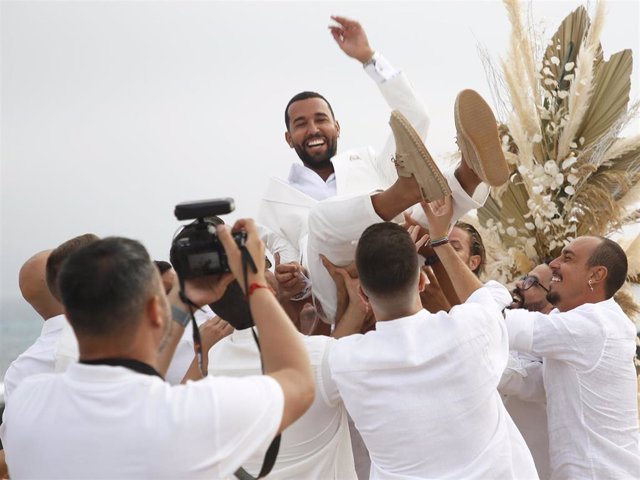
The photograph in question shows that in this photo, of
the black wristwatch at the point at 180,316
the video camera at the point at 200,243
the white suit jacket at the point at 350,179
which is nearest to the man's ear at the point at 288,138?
the white suit jacket at the point at 350,179

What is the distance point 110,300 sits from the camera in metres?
2.00

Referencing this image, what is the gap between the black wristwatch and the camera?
2270 millimetres

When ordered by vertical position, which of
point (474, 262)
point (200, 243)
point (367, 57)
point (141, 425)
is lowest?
point (474, 262)

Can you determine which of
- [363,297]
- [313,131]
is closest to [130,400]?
[363,297]

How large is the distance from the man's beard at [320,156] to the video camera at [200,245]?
2111 millimetres

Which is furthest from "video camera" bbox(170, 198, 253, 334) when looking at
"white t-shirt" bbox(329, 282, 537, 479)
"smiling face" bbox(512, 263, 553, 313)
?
"smiling face" bbox(512, 263, 553, 313)

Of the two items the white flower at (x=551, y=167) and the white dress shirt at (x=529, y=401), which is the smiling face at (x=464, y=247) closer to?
the white dress shirt at (x=529, y=401)

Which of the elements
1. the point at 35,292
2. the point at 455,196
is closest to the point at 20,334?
the point at 35,292

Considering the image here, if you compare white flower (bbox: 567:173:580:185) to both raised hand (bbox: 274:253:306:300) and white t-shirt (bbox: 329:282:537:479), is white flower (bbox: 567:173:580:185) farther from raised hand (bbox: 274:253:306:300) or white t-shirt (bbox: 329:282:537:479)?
white t-shirt (bbox: 329:282:537:479)

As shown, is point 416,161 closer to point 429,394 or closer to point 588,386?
point 429,394

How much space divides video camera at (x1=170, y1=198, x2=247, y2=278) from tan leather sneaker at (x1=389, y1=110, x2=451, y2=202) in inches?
39.0

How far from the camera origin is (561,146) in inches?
171

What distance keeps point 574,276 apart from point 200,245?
6.45 feet

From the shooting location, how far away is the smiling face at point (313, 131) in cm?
439
